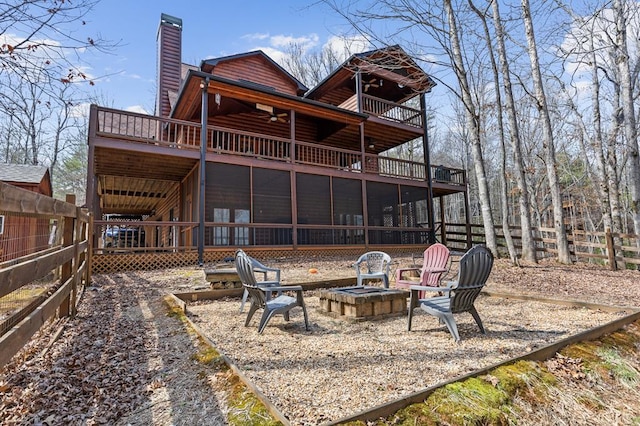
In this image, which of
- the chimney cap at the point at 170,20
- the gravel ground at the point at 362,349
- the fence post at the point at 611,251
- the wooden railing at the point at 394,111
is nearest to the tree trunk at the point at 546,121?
the fence post at the point at 611,251

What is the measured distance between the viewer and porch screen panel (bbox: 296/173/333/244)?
1244 cm

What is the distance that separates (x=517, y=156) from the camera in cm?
1010

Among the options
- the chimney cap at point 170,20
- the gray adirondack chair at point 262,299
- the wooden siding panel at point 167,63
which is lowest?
the gray adirondack chair at point 262,299

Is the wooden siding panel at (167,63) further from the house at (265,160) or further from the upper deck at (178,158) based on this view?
the upper deck at (178,158)

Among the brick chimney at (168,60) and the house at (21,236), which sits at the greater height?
the brick chimney at (168,60)

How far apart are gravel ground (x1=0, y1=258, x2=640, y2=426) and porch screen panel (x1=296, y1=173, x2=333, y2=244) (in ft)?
25.0

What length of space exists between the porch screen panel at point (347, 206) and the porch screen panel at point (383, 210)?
0.54m

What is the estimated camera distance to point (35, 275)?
2543 mm

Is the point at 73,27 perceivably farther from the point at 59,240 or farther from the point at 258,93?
the point at 258,93

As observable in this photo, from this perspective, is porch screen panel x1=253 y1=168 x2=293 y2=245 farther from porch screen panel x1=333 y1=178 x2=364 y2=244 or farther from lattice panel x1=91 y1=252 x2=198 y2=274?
lattice panel x1=91 y1=252 x2=198 y2=274

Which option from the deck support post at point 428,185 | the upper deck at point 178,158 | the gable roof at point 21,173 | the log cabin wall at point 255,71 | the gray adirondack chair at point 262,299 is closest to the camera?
the gray adirondack chair at point 262,299

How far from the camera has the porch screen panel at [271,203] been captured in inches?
469

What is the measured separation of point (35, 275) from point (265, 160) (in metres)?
9.35

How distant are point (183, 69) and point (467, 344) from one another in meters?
17.5
